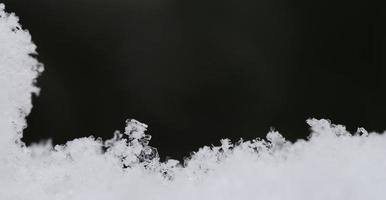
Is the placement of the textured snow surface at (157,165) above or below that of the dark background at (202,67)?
below

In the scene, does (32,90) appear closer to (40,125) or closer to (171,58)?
(40,125)

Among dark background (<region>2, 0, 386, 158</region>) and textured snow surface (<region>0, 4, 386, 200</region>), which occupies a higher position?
dark background (<region>2, 0, 386, 158</region>)

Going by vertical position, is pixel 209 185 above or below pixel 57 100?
below

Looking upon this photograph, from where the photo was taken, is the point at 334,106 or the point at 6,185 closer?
the point at 6,185

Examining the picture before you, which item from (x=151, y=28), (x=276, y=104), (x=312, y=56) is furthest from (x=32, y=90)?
(x=312, y=56)
